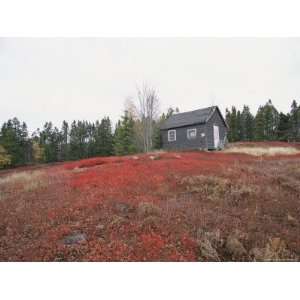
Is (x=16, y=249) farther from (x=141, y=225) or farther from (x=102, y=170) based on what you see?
(x=102, y=170)

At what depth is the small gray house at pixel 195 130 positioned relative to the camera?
49.3 feet

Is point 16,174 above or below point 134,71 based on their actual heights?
below

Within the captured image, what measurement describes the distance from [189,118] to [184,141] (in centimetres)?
168

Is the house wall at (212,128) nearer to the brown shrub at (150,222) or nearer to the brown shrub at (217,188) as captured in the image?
the brown shrub at (217,188)

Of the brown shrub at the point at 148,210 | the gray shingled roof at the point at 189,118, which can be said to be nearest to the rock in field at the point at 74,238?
the brown shrub at the point at 148,210

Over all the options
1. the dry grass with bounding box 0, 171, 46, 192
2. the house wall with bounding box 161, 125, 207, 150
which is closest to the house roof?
the house wall with bounding box 161, 125, 207, 150

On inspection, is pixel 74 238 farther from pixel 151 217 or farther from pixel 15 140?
pixel 15 140

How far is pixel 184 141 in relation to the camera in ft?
51.4

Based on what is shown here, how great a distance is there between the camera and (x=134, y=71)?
768cm

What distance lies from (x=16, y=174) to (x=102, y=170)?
115 inches

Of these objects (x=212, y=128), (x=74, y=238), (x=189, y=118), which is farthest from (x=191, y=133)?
(x=74, y=238)

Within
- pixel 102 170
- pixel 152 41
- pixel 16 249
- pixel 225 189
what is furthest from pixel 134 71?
pixel 16 249

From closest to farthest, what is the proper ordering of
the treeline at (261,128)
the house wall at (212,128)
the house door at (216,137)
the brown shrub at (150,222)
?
the brown shrub at (150,222)
the house wall at (212,128)
the house door at (216,137)
the treeline at (261,128)

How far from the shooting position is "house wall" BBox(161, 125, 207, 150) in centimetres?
1505
